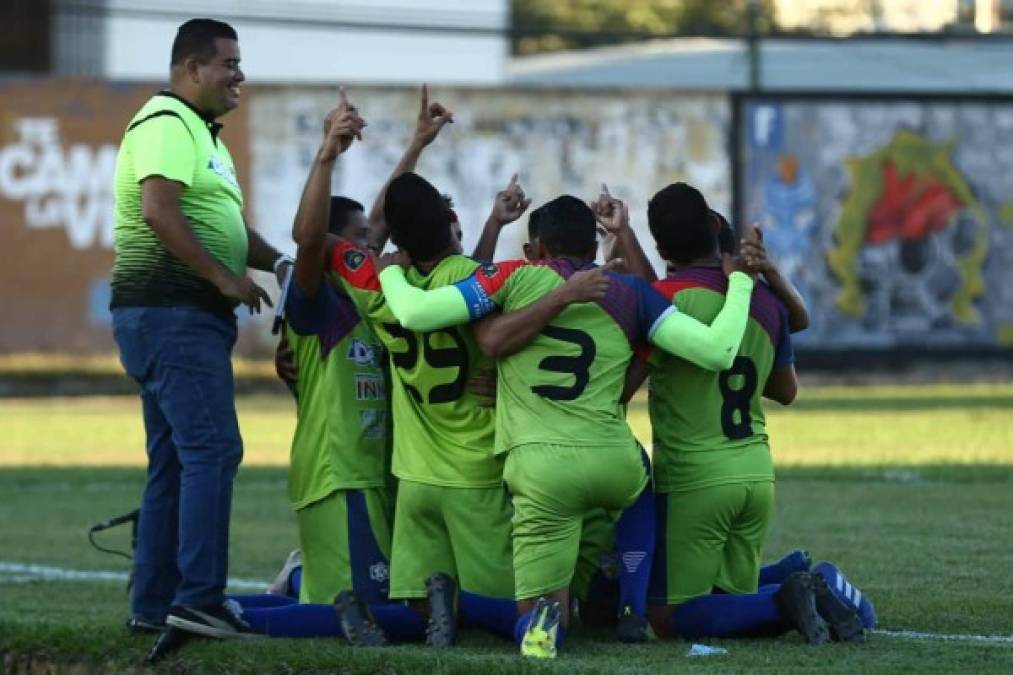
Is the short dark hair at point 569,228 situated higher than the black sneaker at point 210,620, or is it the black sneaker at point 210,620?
the short dark hair at point 569,228

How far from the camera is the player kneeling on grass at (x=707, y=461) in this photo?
7738 mm

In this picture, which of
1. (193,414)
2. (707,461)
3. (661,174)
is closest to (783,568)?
(707,461)

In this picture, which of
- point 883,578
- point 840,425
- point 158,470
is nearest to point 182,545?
point 158,470

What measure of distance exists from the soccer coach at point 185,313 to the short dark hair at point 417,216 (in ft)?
1.89

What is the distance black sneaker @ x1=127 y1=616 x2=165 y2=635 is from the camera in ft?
25.5

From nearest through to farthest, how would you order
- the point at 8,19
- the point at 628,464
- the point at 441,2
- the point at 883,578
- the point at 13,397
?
the point at 628,464 → the point at 883,578 → the point at 13,397 → the point at 8,19 → the point at 441,2

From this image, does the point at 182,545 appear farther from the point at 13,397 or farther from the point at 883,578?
the point at 13,397

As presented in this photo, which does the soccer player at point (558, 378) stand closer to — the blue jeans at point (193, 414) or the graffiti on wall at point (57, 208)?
the blue jeans at point (193, 414)

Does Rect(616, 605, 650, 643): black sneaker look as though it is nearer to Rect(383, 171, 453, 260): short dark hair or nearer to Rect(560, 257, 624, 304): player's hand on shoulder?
Rect(560, 257, 624, 304): player's hand on shoulder

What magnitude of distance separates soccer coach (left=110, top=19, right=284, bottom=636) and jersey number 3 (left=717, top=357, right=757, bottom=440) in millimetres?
1779

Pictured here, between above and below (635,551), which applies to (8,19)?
above

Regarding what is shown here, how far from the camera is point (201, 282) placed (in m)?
7.58

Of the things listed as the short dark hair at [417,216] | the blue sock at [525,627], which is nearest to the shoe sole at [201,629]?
the blue sock at [525,627]

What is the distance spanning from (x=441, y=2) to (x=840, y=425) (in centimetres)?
2157
